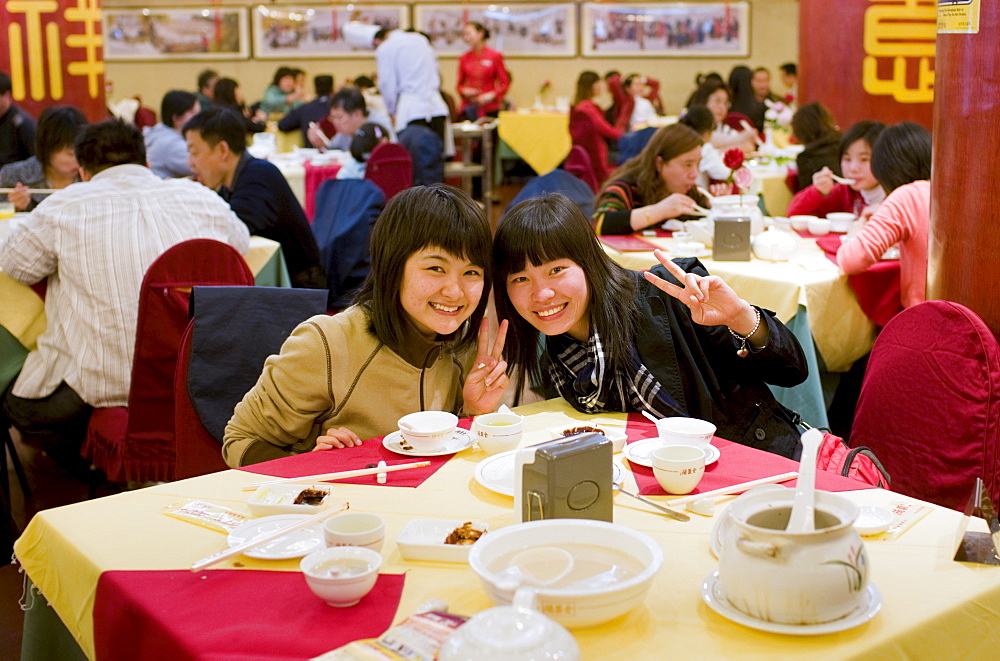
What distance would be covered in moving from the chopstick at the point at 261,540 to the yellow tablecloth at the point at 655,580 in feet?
0.08

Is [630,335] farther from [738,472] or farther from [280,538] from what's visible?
[280,538]

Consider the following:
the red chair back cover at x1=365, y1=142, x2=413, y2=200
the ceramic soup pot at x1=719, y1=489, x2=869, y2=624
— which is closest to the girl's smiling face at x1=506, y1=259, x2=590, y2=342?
the ceramic soup pot at x1=719, y1=489, x2=869, y2=624

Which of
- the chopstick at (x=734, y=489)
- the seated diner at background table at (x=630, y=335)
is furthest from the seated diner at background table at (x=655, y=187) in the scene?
the chopstick at (x=734, y=489)

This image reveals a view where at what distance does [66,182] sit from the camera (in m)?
4.61

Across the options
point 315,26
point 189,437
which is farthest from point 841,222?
point 315,26

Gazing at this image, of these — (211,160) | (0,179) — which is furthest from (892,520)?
(0,179)

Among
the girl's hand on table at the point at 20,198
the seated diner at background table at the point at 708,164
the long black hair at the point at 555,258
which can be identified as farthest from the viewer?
the seated diner at background table at the point at 708,164

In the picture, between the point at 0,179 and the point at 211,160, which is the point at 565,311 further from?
the point at 0,179

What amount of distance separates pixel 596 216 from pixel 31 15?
4150 millimetres

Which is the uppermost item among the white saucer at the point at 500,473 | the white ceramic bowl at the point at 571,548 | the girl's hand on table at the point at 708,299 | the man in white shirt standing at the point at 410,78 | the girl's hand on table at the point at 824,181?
the man in white shirt standing at the point at 410,78

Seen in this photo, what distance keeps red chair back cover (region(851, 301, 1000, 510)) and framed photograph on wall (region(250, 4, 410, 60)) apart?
11821mm

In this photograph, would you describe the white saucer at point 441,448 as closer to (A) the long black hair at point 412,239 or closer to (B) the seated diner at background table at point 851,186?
(A) the long black hair at point 412,239

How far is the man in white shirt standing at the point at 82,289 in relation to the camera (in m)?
3.03

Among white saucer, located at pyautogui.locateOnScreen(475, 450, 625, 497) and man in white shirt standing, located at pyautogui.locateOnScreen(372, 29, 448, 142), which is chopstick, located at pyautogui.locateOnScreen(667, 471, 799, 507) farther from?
man in white shirt standing, located at pyautogui.locateOnScreen(372, 29, 448, 142)
